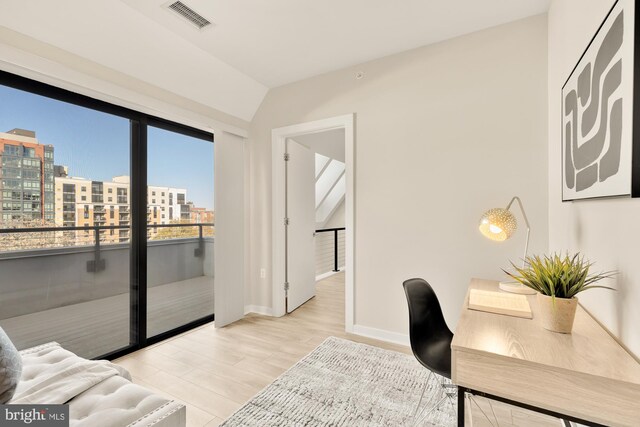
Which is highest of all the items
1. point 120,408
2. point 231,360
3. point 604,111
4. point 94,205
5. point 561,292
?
point 604,111

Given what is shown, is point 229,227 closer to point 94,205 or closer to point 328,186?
point 94,205

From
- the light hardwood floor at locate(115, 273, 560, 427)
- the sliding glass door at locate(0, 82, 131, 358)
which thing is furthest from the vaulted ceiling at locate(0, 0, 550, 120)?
the light hardwood floor at locate(115, 273, 560, 427)

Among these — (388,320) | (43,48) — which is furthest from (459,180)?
(43,48)

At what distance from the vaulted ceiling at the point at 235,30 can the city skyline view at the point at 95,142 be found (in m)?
0.44

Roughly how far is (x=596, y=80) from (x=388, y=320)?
228 centimetres

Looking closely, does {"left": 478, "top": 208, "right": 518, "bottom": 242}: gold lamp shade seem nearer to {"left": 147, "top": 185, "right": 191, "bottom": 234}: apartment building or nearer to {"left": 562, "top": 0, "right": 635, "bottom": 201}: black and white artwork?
{"left": 562, "top": 0, "right": 635, "bottom": 201}: black and white artwork

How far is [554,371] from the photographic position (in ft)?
2.97

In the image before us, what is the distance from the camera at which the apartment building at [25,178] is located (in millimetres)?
1872

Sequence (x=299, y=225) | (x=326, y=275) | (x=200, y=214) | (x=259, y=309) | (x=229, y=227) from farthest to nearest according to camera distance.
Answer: (x=326, y=275)
(x=299, y=225)
(x=259, y=309)
(x=200, y=214)
(x=229, y=227)

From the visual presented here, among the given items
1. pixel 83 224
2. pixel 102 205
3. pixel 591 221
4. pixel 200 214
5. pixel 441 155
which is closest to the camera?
pixel 591 221

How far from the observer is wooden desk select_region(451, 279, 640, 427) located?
0.83m

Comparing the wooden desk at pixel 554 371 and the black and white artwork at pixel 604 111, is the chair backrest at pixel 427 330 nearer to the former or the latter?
the wooden desk at pixel 554 371

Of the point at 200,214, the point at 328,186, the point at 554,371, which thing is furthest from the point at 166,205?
the point at 328,186

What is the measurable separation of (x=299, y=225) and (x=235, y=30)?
2242 millimetres
